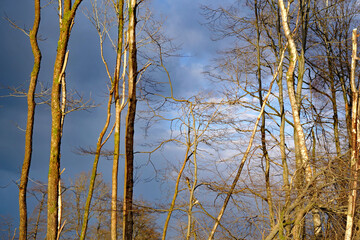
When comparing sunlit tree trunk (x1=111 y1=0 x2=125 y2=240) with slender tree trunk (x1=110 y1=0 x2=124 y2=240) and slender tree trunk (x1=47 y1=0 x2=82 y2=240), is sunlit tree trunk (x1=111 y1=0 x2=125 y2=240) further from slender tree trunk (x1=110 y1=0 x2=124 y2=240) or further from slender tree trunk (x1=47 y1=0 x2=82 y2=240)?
slender tree trunk (x1=47 y1=0 x2=82 y2=240)

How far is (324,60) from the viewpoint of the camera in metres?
11.7

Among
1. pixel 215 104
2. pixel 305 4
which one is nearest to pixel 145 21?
pixel 215 104

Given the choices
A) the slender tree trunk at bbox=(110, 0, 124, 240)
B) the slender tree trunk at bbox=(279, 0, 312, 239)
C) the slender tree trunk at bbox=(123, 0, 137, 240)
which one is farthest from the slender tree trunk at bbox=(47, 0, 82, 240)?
the slender tree trunk at bbox=(279, 0, 312, 239)

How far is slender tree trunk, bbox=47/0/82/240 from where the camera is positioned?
7.81 m

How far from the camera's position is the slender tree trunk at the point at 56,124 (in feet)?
25.6

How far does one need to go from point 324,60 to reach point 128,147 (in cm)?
764

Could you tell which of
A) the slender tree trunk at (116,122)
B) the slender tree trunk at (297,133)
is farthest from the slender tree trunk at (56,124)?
the slender tree trunk at (297,133)

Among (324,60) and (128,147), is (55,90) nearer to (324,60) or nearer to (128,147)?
(128,147)

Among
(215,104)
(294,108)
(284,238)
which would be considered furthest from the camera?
(215,104)

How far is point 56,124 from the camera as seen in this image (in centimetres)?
802

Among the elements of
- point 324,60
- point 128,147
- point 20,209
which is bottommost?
point 20,209

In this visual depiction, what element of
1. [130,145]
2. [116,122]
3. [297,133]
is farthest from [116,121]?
[297,133]

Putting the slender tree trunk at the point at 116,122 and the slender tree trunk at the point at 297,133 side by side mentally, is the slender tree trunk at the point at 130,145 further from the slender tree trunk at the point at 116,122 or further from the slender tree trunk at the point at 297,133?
the slender tree trunk at the point at 297,133

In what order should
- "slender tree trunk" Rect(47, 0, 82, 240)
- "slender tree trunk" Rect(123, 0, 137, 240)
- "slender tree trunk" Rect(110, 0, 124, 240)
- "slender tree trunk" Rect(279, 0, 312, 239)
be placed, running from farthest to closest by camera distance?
"slender tree trunk" Rect(110, 0, 124, 240)
"slender tree trunk" Rect(47, 0, 82, 240)
"slender tree trunk" Rect(279, 0, 312, 239)
"slender tree trunk" Rect(123, 0, 137, 240)
